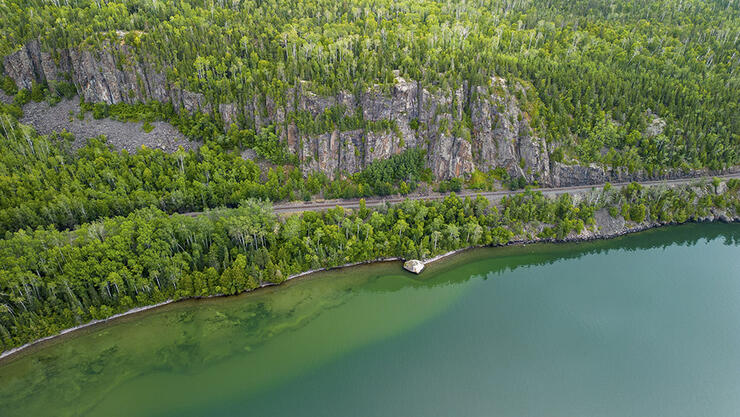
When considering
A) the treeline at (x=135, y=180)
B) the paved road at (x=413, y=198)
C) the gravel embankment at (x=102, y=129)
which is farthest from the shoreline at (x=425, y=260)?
the gravel embankment at (x=102, y=129)

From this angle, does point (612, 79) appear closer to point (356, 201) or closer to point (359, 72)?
point (359, 72)

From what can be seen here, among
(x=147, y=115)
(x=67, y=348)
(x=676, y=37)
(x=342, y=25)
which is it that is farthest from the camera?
(x=676, y=37)

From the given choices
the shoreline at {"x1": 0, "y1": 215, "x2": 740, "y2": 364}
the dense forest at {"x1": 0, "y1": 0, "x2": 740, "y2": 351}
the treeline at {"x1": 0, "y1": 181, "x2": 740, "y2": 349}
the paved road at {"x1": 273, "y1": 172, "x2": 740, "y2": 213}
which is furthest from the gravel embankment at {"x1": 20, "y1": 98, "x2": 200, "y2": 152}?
the shoreline at {"x1": 0, "y1": 215, "x2": 740, "y2": 364}

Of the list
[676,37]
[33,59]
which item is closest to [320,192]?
[33,59]

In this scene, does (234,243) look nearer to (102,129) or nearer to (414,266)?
(414,266)

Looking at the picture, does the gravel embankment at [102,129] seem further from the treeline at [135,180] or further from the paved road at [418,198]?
the paved road at [418,198]

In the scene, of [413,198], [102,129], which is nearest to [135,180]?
[102,129]
